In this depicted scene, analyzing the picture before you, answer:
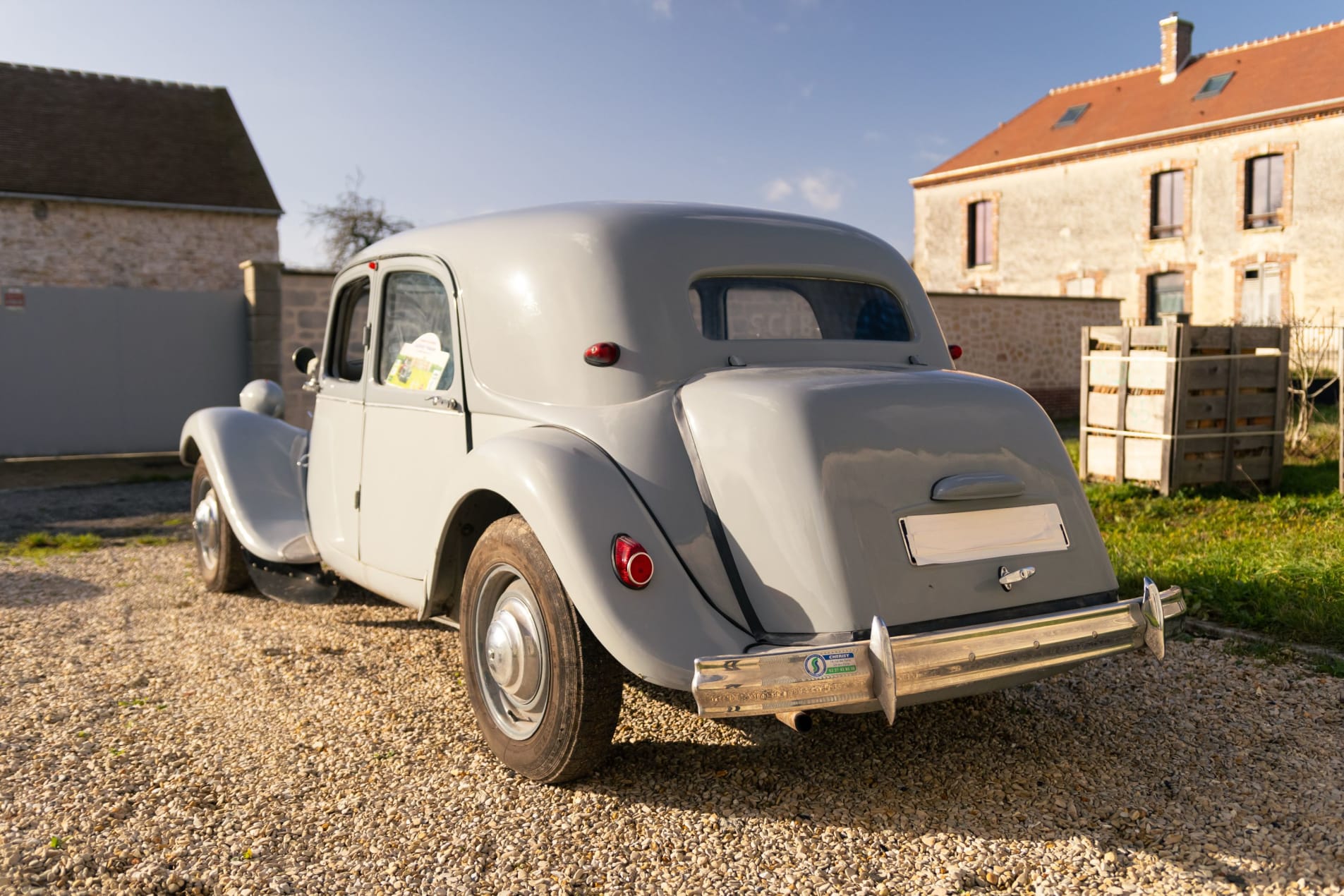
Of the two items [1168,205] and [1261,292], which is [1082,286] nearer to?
[1168,205]

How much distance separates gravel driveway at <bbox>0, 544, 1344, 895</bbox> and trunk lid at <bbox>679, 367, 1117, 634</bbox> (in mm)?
589

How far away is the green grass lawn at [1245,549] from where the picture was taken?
15.3 ft

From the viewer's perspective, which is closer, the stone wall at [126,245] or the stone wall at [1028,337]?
the stone wall at [1028,337]

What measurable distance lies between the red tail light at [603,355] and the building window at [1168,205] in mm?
25220

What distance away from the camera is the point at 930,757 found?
3.32m

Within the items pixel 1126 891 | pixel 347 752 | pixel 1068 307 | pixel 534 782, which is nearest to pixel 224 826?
pixel 347 752

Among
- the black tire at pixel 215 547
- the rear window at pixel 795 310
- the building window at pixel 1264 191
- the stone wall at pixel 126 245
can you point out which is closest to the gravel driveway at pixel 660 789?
the black tire at pixel 215 547

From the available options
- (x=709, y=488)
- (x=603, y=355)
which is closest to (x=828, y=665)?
(x=709, y=488)

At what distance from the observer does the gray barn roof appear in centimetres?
2069

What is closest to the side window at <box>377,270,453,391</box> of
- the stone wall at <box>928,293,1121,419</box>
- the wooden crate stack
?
the wooden crate stack

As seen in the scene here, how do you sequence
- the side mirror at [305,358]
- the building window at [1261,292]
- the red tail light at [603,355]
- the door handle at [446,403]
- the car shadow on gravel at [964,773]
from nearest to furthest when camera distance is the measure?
the car shadow on gravel at [964,773]
the red tail light at [603,355]
the door handle at [446,403]
the side mirror at [305,358]
the building window at [1261,292]

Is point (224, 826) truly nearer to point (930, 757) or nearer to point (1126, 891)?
point (930, 757)

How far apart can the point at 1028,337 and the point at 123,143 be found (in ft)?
62.0

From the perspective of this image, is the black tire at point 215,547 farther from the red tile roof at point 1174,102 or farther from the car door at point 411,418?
→ the red tile roof at point 1174,102
